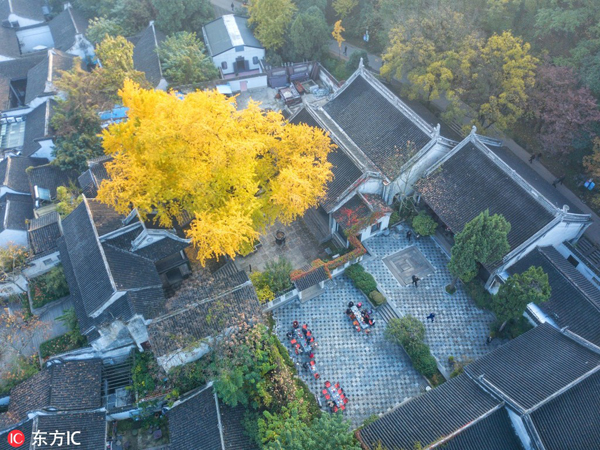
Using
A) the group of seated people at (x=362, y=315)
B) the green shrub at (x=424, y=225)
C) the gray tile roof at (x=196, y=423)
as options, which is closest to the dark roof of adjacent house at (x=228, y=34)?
the green shrub at (x=424, y=225)

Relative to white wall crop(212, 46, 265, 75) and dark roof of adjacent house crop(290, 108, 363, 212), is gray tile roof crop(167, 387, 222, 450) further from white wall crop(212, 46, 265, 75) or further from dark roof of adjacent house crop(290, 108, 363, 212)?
white wall crop(212, 46, 265, 75)

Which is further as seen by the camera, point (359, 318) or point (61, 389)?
point (359, 318)

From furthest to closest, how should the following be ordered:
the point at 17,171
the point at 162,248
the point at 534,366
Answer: the point at 17,171, the point at 162,248, the point at 534,366

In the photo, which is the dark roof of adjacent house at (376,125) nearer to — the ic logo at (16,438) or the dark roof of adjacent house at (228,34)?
the dark roof of adjacent house at (228,34)

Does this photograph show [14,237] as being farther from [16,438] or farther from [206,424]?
[206,424]

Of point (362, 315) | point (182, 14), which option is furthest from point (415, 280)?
point (182, 14)

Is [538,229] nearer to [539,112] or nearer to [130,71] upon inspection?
[539,112]
